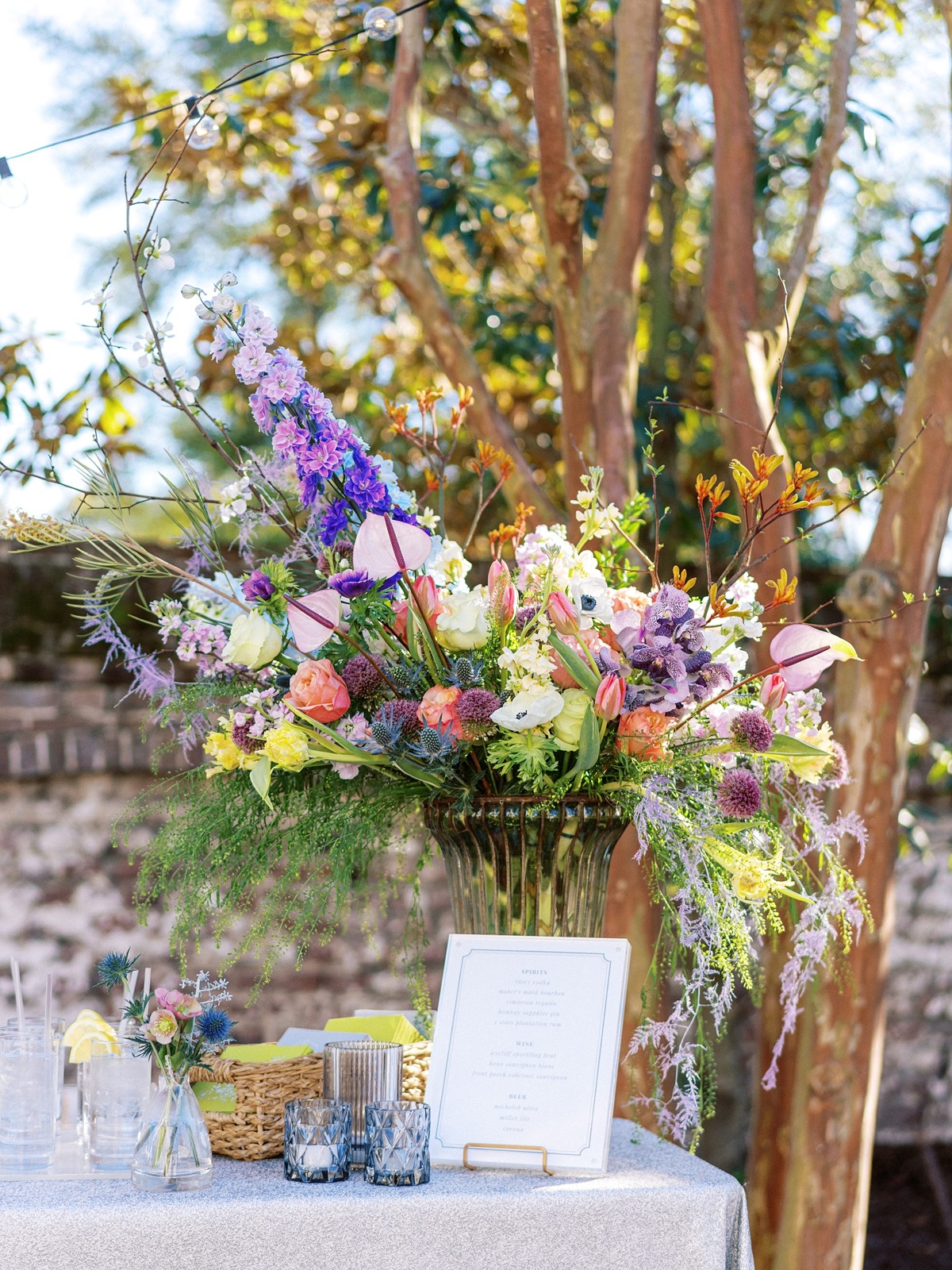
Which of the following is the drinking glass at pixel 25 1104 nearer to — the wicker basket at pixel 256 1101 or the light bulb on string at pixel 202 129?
the wicker basket at pixel 256 1101

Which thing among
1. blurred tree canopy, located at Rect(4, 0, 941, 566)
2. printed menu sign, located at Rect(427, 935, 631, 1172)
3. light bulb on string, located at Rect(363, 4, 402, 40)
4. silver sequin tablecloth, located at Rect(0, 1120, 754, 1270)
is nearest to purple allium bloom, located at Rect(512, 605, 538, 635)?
printed menu sign, located at Rect(427, 935, 631, 1172)

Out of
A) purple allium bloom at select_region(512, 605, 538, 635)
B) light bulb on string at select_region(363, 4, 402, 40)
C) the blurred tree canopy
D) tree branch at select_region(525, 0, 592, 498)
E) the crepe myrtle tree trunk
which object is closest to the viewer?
purple allium bloom at select_region(512, 605, 538, 635)

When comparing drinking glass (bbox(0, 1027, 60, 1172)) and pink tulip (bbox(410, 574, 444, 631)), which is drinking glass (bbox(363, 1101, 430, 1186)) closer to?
drinking glass (bbox(0, 1027, 60, 1172))

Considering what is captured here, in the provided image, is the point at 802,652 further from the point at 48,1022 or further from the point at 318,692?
the point at 48,1022

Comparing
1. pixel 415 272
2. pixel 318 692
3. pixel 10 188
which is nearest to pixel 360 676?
pixel 318 692

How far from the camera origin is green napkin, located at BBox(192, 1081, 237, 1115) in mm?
1388

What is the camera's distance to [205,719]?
173cm

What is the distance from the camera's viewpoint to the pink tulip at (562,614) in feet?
4.50

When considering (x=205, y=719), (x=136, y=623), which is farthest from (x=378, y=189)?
(x=205, y=719)

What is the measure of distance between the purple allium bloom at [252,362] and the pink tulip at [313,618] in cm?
27

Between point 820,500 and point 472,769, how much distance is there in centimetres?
48

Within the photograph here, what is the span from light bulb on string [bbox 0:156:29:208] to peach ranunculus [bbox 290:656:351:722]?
0.99 metres

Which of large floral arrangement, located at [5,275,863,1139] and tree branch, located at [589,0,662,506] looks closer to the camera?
large floral arrangement, located at [5,275,863,1139]

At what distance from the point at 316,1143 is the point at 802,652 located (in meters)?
0.72
